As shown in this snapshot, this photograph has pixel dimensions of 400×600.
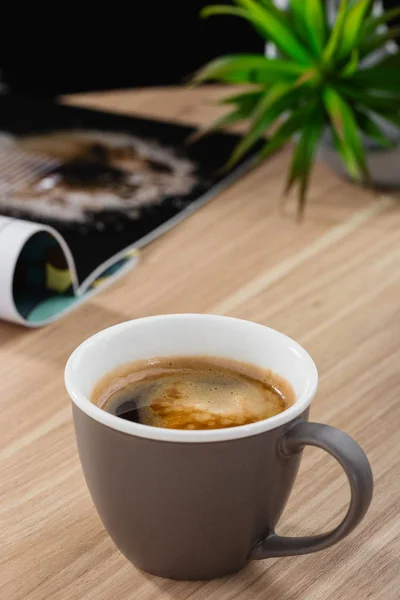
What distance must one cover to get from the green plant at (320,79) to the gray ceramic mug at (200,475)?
493mm

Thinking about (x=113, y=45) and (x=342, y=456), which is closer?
(x=342, y=456)

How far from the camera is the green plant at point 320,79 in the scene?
3.13 ft

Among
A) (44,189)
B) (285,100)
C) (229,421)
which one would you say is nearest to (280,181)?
(285,100)

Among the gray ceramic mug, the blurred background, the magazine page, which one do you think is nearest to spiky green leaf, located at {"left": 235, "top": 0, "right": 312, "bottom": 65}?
the magazine page

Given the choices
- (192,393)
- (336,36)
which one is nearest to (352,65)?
(336,36)

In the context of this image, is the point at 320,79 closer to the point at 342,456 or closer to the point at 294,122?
the point at 294,122

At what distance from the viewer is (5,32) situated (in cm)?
170

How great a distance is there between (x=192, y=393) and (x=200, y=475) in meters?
0.08

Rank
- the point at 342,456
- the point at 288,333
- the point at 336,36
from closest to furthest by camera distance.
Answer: the point at 342,456 < the point at 288,333 < the point at 336,36

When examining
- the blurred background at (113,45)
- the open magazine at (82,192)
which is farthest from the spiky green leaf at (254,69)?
the blurred background at (113,45)

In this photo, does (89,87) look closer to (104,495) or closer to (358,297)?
(358,297)

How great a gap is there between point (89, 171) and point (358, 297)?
382mm

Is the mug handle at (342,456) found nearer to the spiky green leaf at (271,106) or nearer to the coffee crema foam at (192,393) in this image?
the coffee crema foam at (192,393)

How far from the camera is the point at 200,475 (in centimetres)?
44
